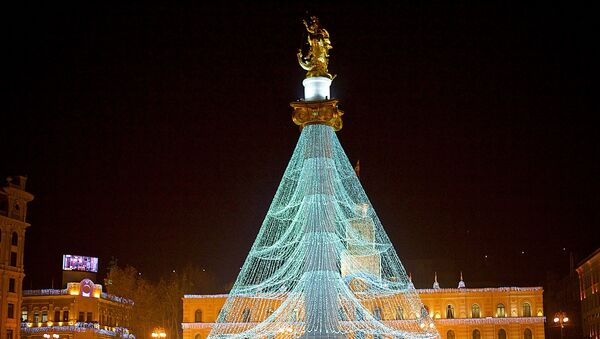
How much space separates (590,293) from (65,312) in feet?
173

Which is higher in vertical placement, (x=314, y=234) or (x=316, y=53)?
(x=316, y=53)

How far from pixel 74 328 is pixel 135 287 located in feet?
47.3

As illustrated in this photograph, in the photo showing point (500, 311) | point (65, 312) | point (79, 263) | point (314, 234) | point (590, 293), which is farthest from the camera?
point (79, 263)

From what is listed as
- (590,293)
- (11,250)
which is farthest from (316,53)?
(590,293)

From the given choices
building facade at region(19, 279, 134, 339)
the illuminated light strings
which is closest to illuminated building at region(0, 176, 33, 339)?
building facade at region(19, 279, 134, 339)

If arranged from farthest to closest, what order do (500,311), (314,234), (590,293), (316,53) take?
(590,293), (500,311), (316,53), (314,234)

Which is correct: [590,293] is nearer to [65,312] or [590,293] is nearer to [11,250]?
[65,312]

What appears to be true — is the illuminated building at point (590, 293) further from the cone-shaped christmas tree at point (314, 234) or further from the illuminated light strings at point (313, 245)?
the illuminated light strings at point (313, 245)

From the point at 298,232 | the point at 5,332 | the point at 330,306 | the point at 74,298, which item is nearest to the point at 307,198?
the point at 298,232

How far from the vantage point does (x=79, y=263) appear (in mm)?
85812

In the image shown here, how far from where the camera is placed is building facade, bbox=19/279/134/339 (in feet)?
265

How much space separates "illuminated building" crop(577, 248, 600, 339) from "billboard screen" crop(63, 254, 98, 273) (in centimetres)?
5104

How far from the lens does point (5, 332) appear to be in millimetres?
66188

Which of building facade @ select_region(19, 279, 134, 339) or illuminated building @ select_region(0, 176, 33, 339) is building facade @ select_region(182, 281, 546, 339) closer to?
building facade @ select_region(19, 279, 134, 339)
